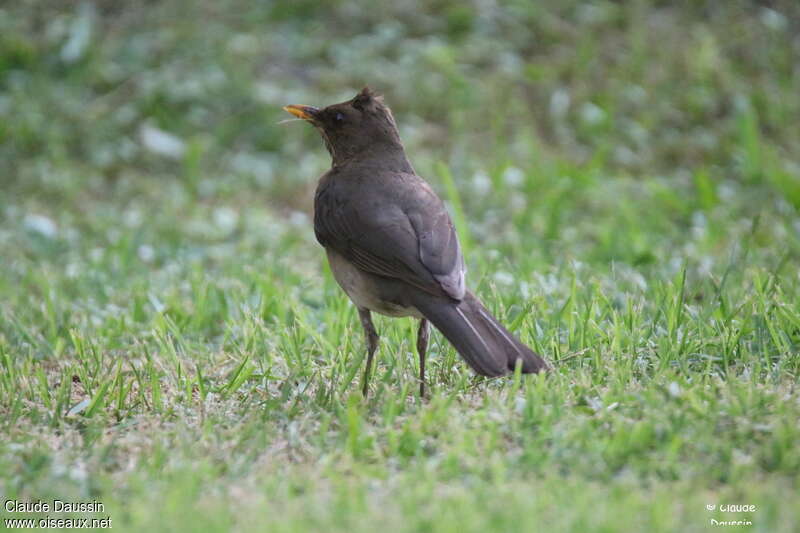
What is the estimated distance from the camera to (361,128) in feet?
17.6

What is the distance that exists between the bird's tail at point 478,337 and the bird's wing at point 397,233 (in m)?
0.06

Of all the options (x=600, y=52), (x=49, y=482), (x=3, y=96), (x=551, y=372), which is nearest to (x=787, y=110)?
(x=600, y=52)

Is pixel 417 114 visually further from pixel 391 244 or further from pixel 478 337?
pixel 478 337

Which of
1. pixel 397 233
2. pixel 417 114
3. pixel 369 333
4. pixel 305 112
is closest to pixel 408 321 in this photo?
pixel 369 333

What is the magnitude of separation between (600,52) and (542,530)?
734 centimetres

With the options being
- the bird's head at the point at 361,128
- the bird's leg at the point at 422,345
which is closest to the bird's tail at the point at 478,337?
the bird's leg at the point at 422,345

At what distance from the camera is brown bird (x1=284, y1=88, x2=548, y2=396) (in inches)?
169

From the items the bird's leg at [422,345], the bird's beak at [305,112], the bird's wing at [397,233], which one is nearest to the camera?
the bird's wing at [397,233]

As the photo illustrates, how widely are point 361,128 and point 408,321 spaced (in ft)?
3.38

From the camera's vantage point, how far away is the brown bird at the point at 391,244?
4.29 meters

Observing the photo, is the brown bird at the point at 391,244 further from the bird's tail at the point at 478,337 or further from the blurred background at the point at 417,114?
the blurred background at the point at 417,114

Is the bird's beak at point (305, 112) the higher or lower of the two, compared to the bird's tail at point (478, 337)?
higher

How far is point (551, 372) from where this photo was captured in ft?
14.4

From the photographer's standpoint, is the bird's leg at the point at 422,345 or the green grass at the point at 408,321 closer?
the green grass at the point at 408,321
